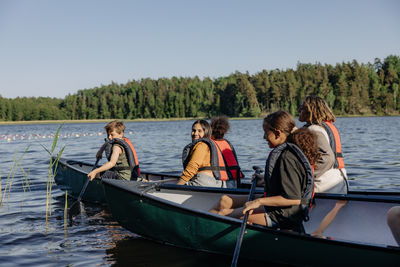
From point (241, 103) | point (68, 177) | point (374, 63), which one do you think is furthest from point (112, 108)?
point (68, 177)

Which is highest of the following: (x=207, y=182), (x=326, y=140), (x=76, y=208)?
(x=326, y=140)

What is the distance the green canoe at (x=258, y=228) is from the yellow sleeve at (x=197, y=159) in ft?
0.65

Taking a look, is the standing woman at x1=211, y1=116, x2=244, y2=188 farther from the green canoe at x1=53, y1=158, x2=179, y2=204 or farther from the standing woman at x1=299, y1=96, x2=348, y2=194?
the green canoe at x1=53, y1=158, x2=179, y2=204

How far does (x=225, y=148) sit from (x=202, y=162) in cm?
35

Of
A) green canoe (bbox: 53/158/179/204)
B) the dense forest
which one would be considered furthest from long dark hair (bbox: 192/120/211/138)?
the dense forest

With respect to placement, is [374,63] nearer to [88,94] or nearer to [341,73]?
[341,73]

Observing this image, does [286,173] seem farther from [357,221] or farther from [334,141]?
[357,221]

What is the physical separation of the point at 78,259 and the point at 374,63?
103m

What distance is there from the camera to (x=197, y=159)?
16.4ft

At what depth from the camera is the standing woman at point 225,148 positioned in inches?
203

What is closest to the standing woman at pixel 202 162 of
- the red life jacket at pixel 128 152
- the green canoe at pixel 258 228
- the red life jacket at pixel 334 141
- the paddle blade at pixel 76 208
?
the green canoe at pixel 258 228

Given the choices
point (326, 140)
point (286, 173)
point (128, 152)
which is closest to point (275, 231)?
point (286, 173)

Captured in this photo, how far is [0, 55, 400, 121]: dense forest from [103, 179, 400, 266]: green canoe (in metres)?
73.3

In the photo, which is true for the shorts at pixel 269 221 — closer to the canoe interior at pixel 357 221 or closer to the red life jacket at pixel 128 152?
the canoe interior at pixel 357 221
